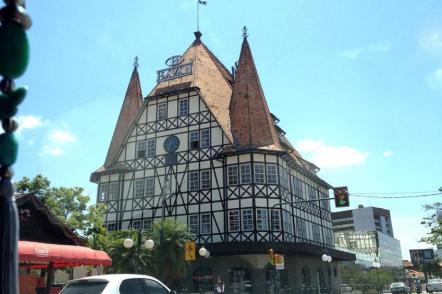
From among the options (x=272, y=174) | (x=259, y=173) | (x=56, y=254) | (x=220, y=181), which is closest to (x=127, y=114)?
(x=220, y=181)

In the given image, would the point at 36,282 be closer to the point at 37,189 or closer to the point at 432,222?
the point at 37,189

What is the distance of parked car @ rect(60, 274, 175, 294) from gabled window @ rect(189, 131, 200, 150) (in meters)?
26.3

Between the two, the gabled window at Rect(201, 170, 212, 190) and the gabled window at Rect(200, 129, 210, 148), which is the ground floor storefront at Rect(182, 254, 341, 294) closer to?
the gabled window at Rect(201, 170, 212, 190)

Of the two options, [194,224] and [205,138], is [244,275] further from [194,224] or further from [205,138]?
[205,138]

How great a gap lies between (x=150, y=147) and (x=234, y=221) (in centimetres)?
1040

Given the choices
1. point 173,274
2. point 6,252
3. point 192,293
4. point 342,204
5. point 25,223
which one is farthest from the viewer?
point 192,293

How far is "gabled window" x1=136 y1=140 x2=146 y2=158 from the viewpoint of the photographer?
37.3 meters

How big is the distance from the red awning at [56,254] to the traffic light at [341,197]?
12.7m

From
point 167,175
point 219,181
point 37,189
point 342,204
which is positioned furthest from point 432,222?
point 37,189

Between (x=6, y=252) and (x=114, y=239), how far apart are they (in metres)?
25.7

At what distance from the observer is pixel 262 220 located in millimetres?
31609

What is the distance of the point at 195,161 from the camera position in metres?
35.1

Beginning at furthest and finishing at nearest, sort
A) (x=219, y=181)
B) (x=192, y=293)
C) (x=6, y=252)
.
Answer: (x=219, y=181), (x=192, y=293), (x=6, y=252)

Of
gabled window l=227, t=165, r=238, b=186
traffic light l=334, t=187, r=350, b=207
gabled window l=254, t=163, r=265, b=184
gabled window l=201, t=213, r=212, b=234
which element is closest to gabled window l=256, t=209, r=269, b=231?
gabled window l=254, t=163, r=265, b=184
